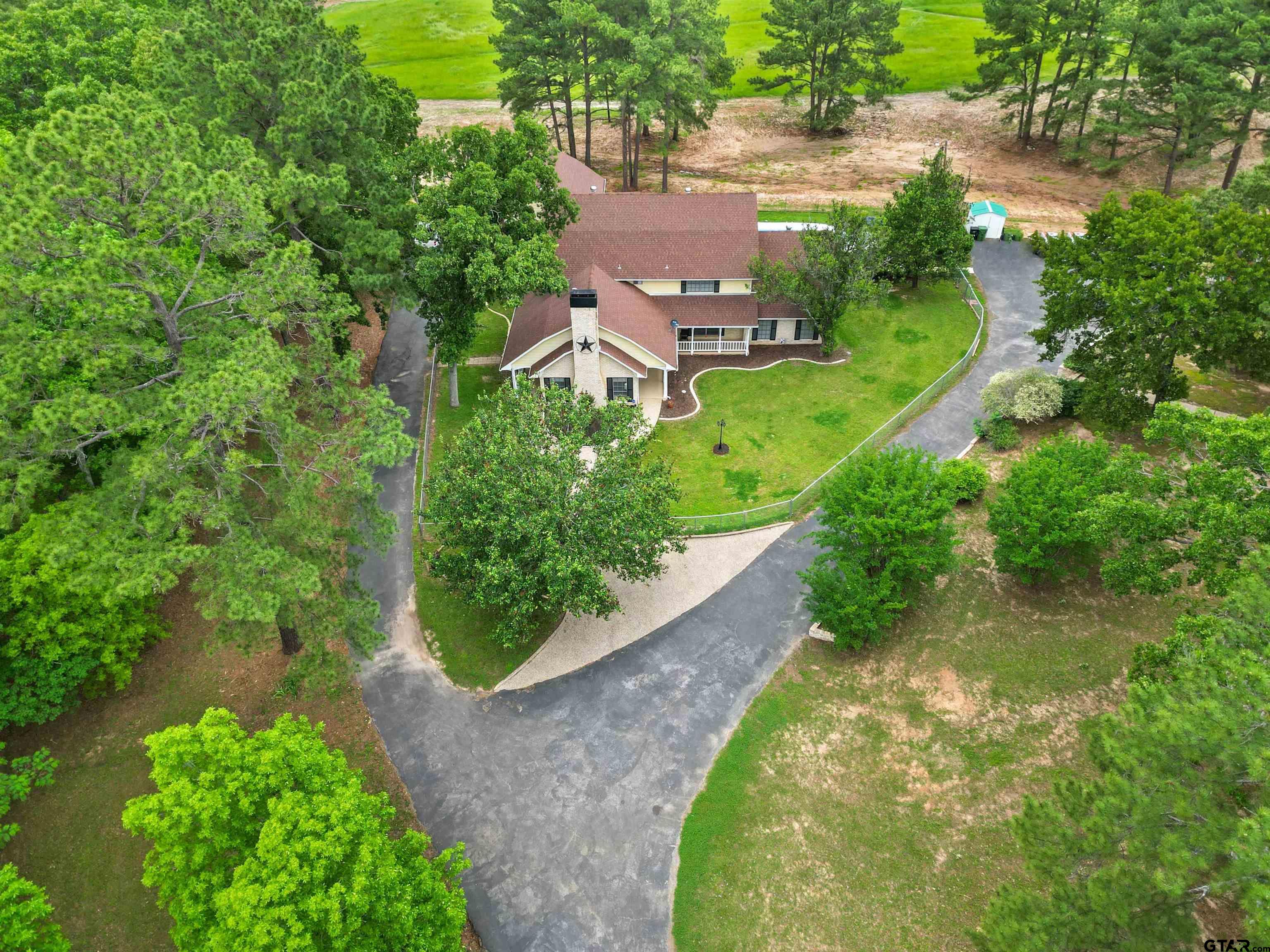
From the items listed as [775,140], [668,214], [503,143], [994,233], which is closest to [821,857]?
[503,143]

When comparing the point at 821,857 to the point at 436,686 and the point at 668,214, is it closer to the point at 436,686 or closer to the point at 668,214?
the point at 436,686

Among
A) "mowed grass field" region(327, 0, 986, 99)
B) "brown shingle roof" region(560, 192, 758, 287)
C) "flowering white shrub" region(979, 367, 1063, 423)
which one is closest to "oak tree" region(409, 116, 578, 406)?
"brown shingle roof" region(560, 192, 758, 287)

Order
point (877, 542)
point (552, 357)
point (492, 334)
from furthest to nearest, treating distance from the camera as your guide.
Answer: point (492, 334) → point (552, 357) → point (877, 542)

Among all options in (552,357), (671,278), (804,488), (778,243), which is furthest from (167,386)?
(778,243)

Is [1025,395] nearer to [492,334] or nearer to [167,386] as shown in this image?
[492,334]

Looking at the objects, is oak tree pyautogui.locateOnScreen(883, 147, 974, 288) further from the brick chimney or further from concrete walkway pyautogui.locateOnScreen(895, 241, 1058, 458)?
the brick chimney

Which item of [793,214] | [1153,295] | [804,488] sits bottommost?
[804,488]
